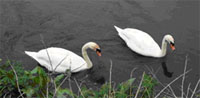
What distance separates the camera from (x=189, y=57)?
865 centimetres

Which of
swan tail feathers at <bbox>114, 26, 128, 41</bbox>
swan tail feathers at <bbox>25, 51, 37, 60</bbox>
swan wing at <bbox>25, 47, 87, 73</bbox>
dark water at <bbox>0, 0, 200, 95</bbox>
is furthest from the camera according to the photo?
swan tail feathers at <bbox>114, 26, 128, 41</bbox>

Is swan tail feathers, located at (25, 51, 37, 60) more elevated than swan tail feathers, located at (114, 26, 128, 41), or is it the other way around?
swan tail feathers, located at (114, 26, 128, 41)

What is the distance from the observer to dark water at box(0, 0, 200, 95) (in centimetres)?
817

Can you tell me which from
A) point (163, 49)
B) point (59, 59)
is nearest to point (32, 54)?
point (59, 59)

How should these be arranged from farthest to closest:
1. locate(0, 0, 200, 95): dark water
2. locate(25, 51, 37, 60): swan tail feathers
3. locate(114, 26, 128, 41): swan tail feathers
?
locate(114, 26, 128, 41): swan tail feathers, locate(0, 0, 200, 95): dark water, locate(25, 51, 37, 60): swan tail feathers

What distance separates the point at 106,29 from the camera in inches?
378

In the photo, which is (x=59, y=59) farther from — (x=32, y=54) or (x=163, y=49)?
(x=163, y=49)

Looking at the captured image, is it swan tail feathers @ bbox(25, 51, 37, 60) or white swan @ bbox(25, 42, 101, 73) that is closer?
white swan @ bbox(25, 42, 101, 73)

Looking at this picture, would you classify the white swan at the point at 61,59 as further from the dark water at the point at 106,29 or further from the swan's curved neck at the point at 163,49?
the swan's curved neck at the point at 163,49

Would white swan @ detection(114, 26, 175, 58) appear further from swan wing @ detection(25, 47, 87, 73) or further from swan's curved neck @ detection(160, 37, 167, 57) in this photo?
swan wing @ detection(25, 47, 87, 73)

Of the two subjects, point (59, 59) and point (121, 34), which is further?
point (121, 34)

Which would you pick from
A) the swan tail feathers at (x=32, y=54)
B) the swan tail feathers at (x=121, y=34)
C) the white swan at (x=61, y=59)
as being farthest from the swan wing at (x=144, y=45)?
the swan tail feathers at (x=32, y=54)

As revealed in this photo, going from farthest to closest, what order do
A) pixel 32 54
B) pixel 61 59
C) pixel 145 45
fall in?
pixel 145 45 < pixel 32 54 < pixel 61 59

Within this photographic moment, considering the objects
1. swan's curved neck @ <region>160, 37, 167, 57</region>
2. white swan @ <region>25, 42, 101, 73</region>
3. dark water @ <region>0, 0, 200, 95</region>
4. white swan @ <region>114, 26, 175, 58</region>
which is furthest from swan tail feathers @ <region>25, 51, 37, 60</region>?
swan's curved neck @ <region>160, 37, 167, 57</region>
